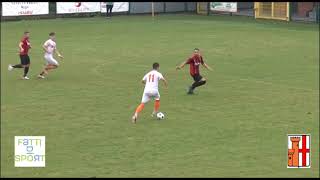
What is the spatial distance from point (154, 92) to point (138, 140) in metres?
3.10

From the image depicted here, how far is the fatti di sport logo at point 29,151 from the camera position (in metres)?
16.8

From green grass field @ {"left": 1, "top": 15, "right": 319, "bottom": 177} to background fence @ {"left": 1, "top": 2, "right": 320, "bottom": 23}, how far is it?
1167cm

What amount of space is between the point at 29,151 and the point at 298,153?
6.31m

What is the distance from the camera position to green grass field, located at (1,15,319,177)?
17.3 m

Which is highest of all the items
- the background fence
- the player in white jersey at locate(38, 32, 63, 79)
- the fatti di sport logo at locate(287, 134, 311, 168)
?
the background fence

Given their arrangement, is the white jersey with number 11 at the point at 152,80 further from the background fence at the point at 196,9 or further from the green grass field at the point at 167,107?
the background fence at the point at 196,9

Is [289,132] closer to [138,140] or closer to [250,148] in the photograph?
[250,148]

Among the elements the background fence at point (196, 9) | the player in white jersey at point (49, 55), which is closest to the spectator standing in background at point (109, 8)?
the background fence at point (196, 9)

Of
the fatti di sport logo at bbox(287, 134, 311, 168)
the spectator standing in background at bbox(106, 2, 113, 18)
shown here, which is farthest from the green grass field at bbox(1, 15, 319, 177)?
the spectator standing in background at bbox(106, 2, 113, 18)

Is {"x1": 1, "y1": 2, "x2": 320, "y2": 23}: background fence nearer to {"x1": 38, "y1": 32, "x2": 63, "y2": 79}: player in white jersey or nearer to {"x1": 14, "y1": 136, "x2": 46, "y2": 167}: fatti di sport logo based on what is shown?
{"x1": 38, "y1": 32, "x2": 63, "y2": 79}: player in white jersey

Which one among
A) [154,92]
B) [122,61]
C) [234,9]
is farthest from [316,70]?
[234,9]

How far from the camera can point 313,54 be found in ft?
125

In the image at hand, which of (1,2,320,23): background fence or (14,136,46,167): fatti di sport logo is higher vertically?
(1,2,320,23): background fence

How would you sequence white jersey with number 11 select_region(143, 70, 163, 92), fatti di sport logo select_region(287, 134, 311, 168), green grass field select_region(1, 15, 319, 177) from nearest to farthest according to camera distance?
fatti di sport logo select_region(287, 134, 311, 168)
green grass field select_region(1, 15, 319, 177)
white jersey with number 11 select_region(143, 70, 163, 92)
